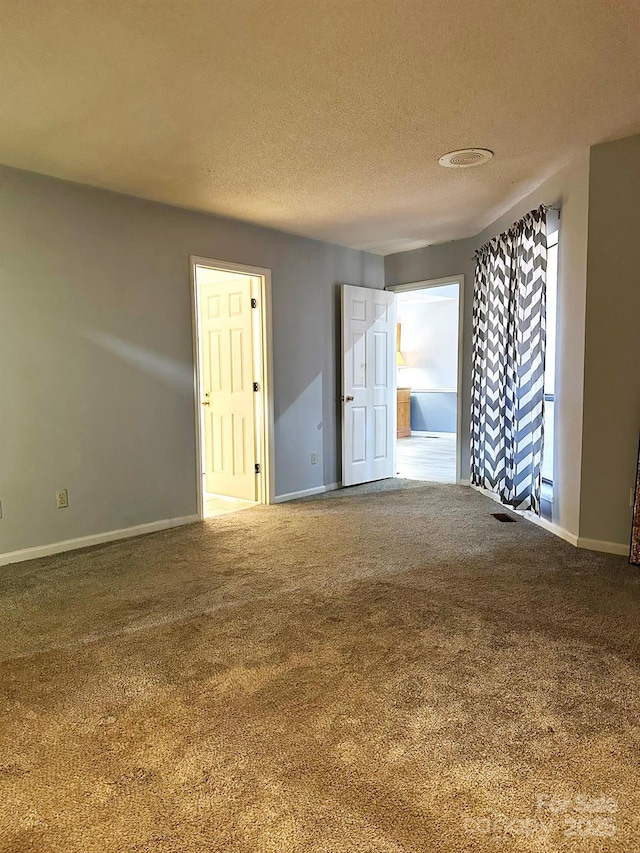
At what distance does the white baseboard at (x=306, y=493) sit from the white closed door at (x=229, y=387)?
24 centimetres

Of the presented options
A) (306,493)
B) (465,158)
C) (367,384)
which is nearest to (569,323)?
(465,158)

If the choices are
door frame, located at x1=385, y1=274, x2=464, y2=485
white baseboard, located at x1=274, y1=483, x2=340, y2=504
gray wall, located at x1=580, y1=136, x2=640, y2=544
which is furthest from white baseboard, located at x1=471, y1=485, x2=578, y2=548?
white baseboard, located at x1=274, y1=483, x2=340, y2=504

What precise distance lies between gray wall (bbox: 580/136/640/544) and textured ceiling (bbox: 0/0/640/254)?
0.93 ft

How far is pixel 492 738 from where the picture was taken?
1.86 metres

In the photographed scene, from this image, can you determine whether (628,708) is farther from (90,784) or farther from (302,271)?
(302,271)

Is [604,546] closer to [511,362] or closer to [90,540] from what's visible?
[511,362]

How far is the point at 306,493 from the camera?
5.61 meters

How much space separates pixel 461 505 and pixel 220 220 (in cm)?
313

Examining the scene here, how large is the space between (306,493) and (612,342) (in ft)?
9.96

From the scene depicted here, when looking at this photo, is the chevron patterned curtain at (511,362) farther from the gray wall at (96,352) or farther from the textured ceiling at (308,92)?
the gray wall at (96,352)

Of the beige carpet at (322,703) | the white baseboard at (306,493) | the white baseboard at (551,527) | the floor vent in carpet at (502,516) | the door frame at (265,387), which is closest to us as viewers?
the beige carpet at (322,703)

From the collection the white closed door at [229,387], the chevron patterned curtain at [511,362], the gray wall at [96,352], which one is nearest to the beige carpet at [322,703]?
the gray wall at [96,352]

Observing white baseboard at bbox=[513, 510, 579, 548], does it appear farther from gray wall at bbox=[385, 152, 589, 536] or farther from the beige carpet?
the beige carpet

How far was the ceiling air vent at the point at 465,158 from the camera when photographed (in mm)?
3461
